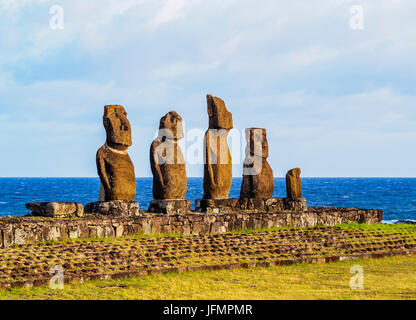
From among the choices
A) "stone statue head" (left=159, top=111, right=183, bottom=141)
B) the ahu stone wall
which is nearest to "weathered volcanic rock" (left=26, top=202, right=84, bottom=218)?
the ahu stone wall

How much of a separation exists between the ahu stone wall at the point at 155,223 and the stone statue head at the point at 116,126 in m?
2.33

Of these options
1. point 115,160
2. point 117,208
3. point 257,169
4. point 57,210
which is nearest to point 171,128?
point 115,160

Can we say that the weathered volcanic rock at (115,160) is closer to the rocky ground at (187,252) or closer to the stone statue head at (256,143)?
the rocky ground at (187,252)

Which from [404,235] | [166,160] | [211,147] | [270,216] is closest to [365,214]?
[404,235]

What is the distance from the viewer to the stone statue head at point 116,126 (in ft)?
59.1

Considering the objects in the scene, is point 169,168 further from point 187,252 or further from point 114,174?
point 187,252

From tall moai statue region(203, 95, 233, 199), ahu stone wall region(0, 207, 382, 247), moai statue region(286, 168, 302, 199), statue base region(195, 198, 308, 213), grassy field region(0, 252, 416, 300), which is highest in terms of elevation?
tall moai statue region(203, 95, 233, 199)

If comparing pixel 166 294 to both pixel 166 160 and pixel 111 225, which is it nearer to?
pixel 111 225

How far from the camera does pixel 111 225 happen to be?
15812 mm

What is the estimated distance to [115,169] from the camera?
1794cm

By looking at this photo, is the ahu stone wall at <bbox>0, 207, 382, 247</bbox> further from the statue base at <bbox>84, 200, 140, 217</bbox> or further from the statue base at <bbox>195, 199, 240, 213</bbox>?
the statue base at <bbox>195, 199, 240, 213</bbox>

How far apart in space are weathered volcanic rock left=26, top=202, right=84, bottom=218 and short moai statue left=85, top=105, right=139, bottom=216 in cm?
104

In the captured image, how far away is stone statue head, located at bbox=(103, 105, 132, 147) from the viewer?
18.0 meters
